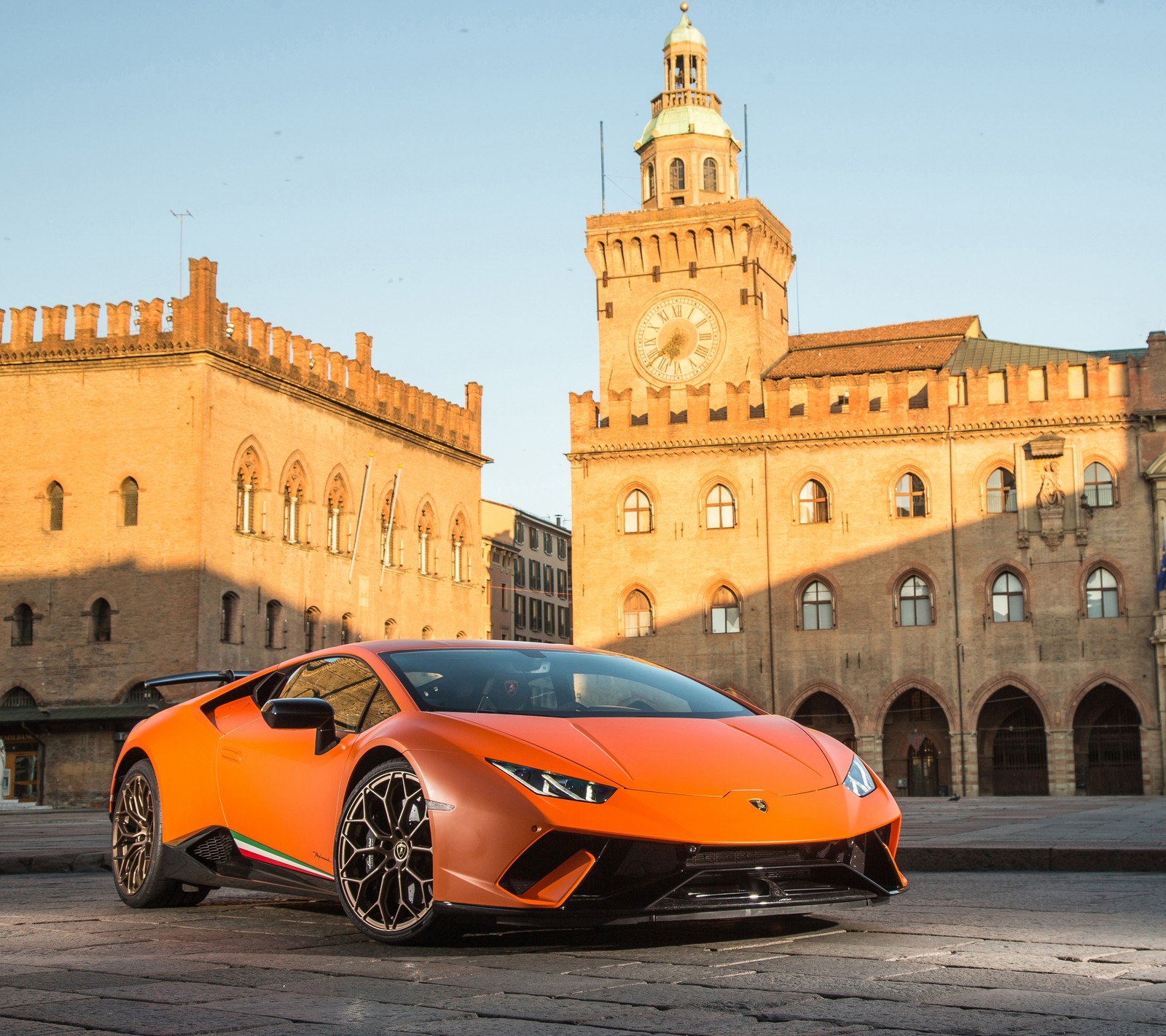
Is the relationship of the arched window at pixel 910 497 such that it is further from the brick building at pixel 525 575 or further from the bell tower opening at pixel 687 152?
the brick building at pixel 525 575

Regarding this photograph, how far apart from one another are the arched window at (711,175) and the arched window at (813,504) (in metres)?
15.9

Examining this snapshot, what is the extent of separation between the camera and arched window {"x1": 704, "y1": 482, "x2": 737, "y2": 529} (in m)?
47.7

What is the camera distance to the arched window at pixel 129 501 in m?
43.8

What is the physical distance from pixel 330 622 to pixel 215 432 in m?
7.84

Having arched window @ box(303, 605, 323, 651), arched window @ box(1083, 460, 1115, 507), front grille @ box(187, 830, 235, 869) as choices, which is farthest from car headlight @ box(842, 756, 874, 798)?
arched window @ box(303, 605, 323, 651)

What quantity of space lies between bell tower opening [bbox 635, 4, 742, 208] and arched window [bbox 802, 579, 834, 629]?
17.0 metres

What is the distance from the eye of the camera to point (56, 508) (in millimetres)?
44406

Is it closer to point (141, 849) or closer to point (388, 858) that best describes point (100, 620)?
point (141, 849)

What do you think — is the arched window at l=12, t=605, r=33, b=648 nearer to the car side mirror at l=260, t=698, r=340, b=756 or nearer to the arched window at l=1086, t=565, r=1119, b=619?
the arched window at l=1086, t=565, r=1119, b=619

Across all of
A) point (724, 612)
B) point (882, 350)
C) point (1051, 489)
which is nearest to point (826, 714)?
point (724, 612)

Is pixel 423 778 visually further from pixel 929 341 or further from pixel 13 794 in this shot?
pixel 929 341

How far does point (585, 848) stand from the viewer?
5590 mm

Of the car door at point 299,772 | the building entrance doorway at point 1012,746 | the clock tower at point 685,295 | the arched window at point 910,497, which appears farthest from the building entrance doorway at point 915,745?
the car door at point 299,772

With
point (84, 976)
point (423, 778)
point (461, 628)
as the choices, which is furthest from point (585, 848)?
point (461, 628)
